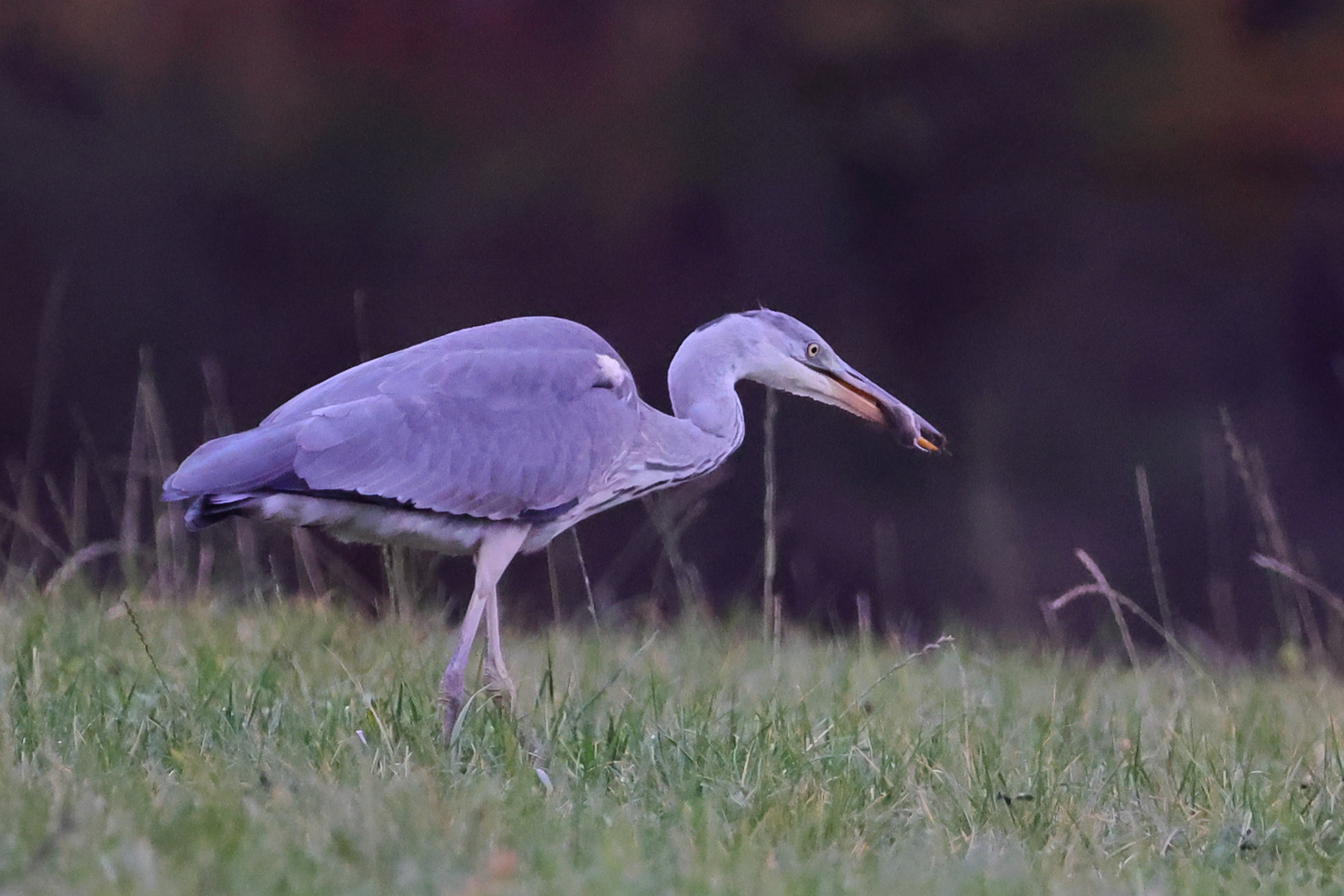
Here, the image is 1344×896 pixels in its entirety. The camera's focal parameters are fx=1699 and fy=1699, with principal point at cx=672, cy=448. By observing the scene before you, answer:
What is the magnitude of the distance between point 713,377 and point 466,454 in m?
1.00

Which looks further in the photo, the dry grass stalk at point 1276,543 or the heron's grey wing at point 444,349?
the dry grass stalk at point 1276,543

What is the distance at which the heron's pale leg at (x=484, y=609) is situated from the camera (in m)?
4.09

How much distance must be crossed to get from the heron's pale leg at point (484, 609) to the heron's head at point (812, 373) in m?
1.10

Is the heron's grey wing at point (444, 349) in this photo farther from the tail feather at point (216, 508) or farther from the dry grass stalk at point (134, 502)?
the dry grass stalk at point (134, 502)

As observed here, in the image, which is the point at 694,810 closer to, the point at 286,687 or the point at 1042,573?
the point at 286,687

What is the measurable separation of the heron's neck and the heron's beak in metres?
0.28

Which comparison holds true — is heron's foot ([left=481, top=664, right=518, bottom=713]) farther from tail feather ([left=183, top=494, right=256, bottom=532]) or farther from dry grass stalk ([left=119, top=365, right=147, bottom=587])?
dry grass stalk ([left=119, top=365, right=147, bottom=587])

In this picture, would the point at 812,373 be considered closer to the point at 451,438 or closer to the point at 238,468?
the point at 451,438

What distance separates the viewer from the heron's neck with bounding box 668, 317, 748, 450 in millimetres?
5113

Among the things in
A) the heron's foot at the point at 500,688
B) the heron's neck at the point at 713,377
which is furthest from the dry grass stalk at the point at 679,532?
the heron's foot at the point at 500,688

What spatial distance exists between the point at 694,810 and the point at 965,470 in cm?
748

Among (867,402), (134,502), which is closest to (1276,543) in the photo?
(867,402)

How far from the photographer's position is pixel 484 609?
4.46 m

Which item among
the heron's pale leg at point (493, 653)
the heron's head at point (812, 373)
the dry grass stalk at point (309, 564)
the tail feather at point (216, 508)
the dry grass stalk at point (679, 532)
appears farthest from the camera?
the dry grass stalk at point (309, 564)
